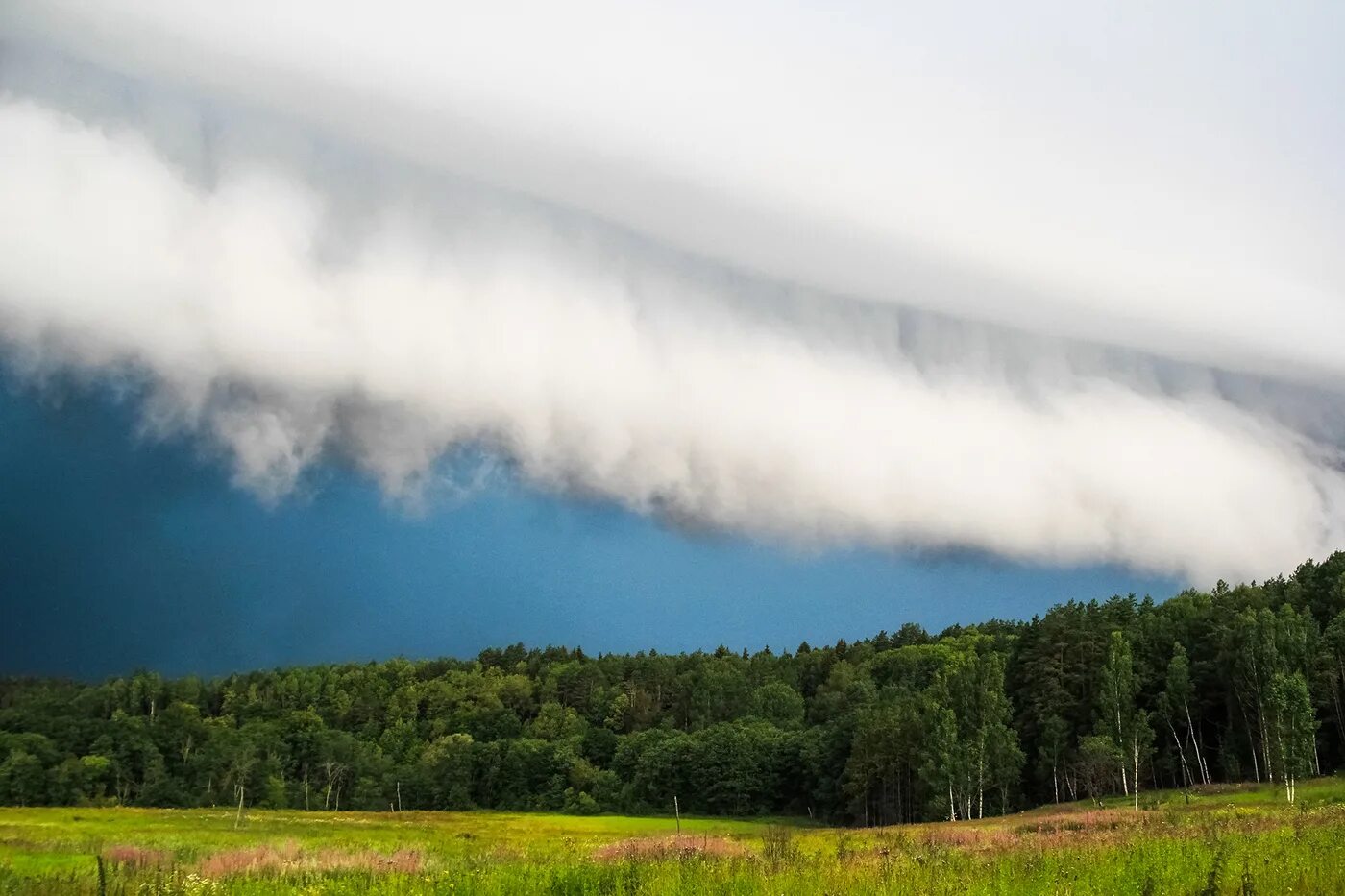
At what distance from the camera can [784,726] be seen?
454ft

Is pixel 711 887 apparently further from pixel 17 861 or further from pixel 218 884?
pixel 17 861

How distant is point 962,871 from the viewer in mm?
17000

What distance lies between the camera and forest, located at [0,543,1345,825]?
82625mm

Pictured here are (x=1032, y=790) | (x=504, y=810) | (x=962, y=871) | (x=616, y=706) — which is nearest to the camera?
(x=962, y=871)

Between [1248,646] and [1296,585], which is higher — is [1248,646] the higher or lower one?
the lower one

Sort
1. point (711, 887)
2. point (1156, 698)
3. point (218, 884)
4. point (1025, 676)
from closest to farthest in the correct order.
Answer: point (711, 887) < point (218, 884) < point (1156, 698) < point (1025, 676)

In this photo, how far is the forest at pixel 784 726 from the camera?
82.6 metres

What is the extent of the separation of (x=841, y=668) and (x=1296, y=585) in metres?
78.8

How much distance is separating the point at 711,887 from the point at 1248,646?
82331 millimetres

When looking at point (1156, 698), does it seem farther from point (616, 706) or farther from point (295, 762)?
point (295, 762)

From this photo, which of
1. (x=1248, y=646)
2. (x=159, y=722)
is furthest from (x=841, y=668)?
(x=159, y=722)

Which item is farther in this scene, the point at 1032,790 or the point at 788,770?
the point at 788,770

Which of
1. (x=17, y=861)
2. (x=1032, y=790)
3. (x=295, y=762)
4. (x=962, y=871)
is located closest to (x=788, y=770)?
(x=1032, y=790)

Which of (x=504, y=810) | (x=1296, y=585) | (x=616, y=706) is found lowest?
(x=504, y=810)
